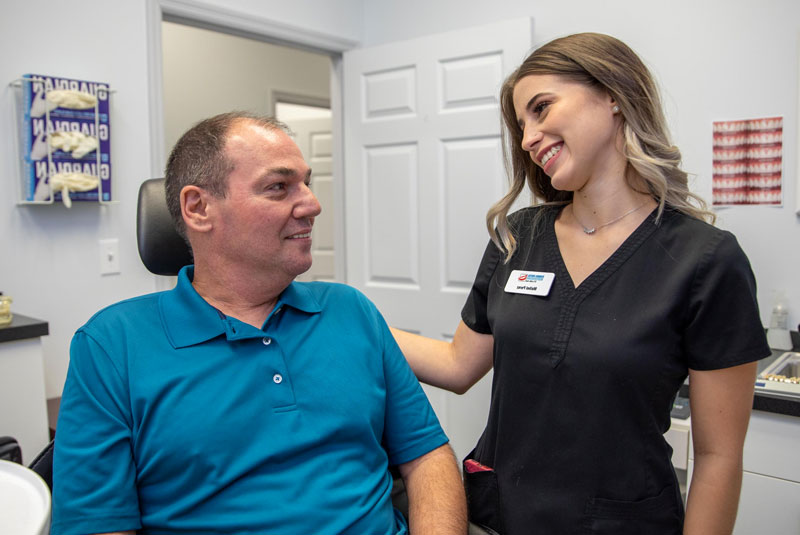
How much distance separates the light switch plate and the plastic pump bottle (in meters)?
2.34

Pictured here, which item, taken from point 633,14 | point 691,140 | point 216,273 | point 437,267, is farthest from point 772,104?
point 216,273

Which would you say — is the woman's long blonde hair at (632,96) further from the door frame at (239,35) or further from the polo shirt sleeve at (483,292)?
the door frame at (239,35)

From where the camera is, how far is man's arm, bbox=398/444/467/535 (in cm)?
117

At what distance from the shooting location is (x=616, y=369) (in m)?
1.09

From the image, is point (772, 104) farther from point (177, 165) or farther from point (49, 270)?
point (49, 270)

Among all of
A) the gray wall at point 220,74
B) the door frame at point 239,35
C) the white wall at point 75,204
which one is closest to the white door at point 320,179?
the gray wall at point 220,74

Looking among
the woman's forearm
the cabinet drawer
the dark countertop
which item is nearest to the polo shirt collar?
the woman's forearm

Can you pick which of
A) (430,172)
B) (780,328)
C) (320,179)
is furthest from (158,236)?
(320,179)

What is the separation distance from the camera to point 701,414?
1.10 meters

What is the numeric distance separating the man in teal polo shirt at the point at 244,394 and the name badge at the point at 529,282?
27cm

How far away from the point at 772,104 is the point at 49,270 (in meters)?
2.57

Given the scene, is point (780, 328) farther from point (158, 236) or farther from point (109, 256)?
point (109, 256)

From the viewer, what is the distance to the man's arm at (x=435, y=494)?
1.17m

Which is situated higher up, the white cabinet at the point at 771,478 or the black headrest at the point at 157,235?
the black headrest at the point at 157,235
